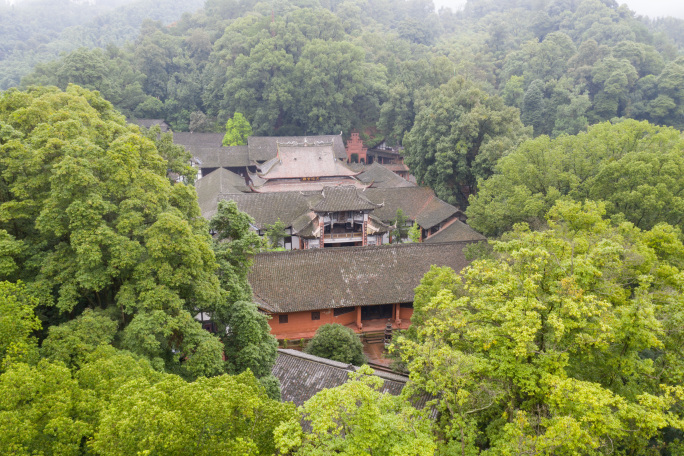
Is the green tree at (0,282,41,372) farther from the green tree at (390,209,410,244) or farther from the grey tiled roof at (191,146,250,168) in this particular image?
the grey tiled roof at (191,146,250,168)

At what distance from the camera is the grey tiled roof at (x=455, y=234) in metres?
27.3

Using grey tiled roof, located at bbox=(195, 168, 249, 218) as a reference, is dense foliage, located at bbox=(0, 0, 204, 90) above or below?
above

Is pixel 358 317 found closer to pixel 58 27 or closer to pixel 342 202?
pixel 342 202

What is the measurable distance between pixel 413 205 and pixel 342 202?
776cm

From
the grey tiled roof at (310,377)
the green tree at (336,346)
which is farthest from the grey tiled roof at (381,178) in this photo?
the grey tiled roof at (310,377)

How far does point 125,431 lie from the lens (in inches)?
254

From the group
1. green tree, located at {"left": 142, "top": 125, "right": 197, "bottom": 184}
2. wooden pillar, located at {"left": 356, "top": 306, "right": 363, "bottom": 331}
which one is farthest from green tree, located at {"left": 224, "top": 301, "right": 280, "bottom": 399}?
wooden pillar, located at {"left": 356, "top": 306, "right": 363, "bottom": 331}

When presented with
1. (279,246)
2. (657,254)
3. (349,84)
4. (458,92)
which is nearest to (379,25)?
(349,84)

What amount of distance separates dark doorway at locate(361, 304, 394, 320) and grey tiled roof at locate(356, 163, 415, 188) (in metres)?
18.6

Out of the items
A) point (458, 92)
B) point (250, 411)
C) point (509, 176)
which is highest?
point (458, 92)

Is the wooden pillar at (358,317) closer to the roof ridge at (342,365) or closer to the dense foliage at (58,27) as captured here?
the roof ridge at (342,365)

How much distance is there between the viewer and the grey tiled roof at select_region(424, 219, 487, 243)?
1076 inches

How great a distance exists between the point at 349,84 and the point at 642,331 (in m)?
47.5

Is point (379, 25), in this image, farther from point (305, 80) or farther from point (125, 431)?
point (125, 431)
